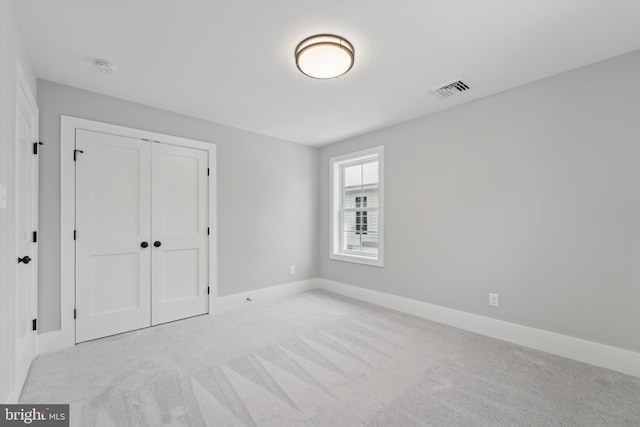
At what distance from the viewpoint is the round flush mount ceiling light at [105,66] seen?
2.37 metres

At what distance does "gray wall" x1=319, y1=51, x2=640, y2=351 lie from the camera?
7.48 ft

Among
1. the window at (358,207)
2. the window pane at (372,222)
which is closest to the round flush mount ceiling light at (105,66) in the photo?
the window at (358,207)

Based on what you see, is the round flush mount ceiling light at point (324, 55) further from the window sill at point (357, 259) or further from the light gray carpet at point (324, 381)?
the window sill at point (357, 259)

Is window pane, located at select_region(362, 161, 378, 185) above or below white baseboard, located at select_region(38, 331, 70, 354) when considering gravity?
above

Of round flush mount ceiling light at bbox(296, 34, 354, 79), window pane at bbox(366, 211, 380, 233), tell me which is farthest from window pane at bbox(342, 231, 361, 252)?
round flush mount ceiling light at bbox(296, 34, 354, 79)

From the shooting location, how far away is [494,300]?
295 cm

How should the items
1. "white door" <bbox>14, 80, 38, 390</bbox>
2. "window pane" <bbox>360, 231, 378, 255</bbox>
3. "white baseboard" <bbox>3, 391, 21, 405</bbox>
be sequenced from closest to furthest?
1. "white baseboard" <bbox>3, 391, 21, 405</bbox>
2. "white door" <bbox>14, 80, 38, 390</bbox>
3. "window pane" <bbox>360, 231, 378, 255</bbox>

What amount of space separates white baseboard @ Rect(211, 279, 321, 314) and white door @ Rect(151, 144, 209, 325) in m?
0.20

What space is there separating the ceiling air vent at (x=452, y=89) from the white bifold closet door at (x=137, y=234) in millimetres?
2922

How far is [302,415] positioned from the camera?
175cm

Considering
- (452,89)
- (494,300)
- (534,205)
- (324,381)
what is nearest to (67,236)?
(324,381)

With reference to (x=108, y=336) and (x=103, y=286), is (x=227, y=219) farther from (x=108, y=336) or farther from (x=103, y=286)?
(x=108, y=336)

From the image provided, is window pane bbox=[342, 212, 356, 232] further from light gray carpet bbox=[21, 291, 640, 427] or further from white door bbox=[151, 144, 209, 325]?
white door bbox=[151, 144, 209, 325]

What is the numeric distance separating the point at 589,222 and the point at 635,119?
87 cm
